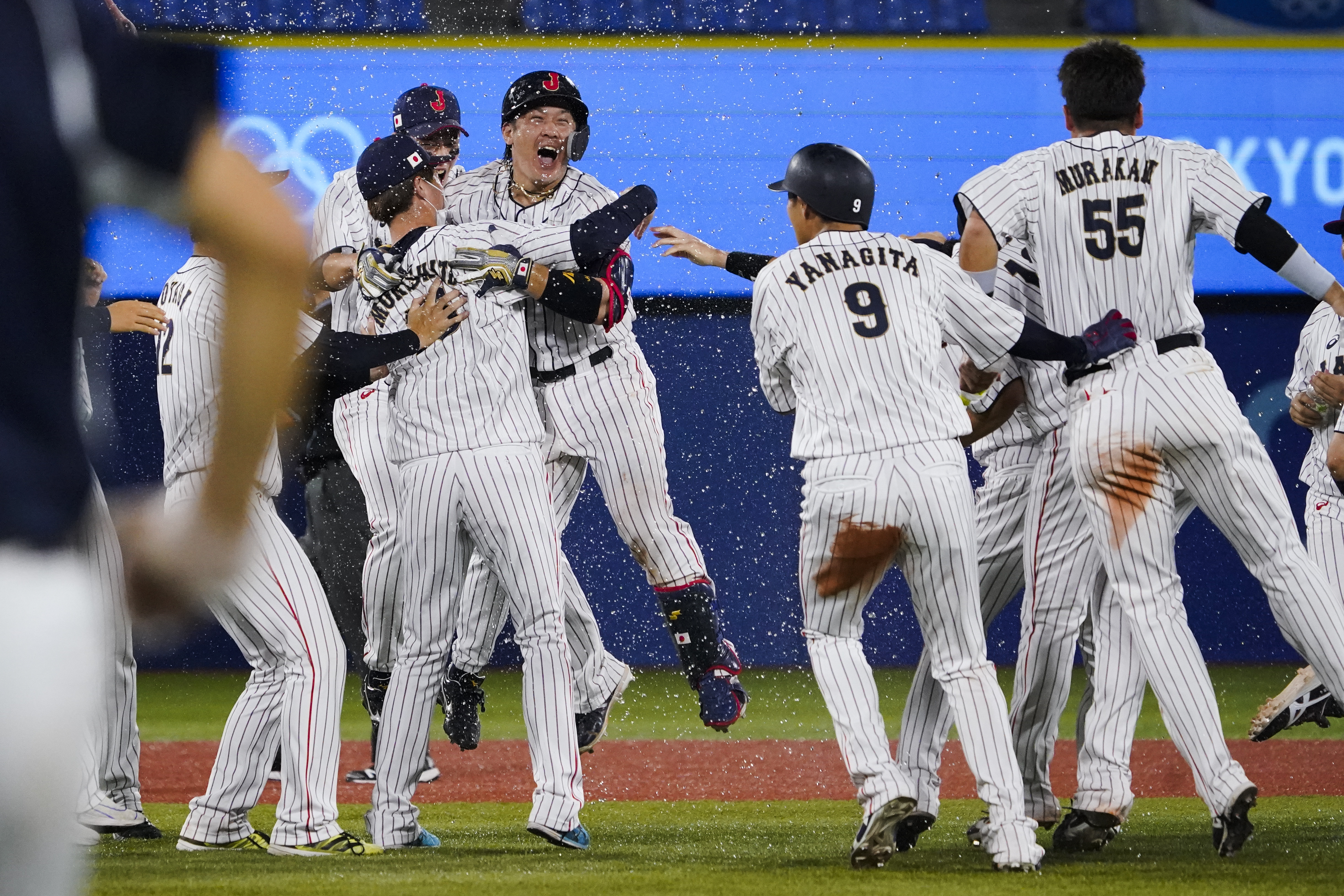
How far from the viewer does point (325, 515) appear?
23.2 feet

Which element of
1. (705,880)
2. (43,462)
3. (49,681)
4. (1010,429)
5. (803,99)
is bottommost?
(705,880)

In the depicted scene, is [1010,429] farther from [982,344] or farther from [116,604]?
[116,604]

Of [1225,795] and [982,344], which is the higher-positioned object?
[982,344]

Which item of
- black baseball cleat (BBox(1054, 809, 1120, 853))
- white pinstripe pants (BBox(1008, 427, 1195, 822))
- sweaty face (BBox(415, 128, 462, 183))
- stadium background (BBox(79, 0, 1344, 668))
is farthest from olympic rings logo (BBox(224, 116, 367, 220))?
black baseball cleat (BBox(1054, 809, 1120, 853))

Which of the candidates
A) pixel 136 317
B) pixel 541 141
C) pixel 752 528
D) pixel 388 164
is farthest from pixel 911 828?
pixel 752 528

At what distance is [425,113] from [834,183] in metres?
2.28

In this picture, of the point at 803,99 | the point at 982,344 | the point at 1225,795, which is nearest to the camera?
the point at 1225,795

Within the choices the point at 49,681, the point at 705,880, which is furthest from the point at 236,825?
the point at 49,681

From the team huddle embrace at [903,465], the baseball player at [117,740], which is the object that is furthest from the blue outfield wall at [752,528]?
the baseball player at [117,740]

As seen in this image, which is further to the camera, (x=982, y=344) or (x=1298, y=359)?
(x=1298, y=359)

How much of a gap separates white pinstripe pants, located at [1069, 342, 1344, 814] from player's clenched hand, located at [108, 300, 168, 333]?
9.08ft

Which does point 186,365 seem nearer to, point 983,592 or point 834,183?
point 834,183

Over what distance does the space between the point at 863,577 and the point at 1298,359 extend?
2.95 meters

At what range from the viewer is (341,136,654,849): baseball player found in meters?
4.56
